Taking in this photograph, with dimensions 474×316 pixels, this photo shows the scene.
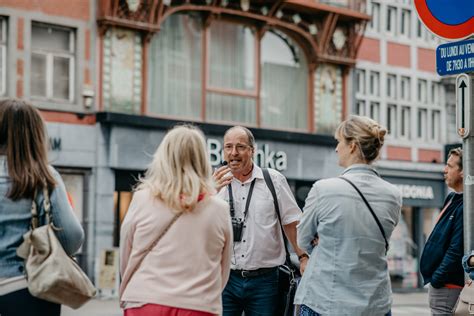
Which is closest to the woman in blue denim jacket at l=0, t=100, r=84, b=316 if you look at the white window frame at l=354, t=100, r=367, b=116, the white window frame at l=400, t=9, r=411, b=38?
the white window frame at l=354, t=100, r=367, b=116

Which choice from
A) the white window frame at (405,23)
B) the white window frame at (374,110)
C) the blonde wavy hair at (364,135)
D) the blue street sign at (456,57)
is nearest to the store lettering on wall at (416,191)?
the white window frame at (374,110)

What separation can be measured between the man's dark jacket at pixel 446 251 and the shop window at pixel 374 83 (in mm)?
24660

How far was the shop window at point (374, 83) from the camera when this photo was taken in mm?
32438

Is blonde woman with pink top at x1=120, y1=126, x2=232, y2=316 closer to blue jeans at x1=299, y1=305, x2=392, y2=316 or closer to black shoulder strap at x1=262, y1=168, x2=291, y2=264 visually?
blue jeans at x1=299, y1=305, x2=392, y2=316

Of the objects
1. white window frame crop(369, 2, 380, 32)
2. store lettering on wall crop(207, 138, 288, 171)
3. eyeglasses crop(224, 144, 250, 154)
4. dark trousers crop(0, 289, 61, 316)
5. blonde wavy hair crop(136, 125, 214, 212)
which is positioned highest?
white window frame crop(369, 2, 380, 32)

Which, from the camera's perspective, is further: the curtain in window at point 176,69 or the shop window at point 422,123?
the shop window at point 422,123

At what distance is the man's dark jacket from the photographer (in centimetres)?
776

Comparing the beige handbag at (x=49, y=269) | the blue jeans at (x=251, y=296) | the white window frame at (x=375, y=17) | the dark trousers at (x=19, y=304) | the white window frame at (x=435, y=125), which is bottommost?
the blue jeans at (x=251, y=296)

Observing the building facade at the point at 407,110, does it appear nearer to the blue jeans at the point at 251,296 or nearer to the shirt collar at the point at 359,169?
the blue jeans at the point at 251,296

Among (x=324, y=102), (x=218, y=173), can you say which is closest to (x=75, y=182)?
(x=324, y=102)

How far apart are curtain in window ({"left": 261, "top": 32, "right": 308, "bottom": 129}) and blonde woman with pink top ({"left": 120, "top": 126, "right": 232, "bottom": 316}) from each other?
78.0 ft

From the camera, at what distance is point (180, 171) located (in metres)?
5.18

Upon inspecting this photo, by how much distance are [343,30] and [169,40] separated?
6.43m

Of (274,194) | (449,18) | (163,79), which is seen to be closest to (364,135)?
(449,18)
